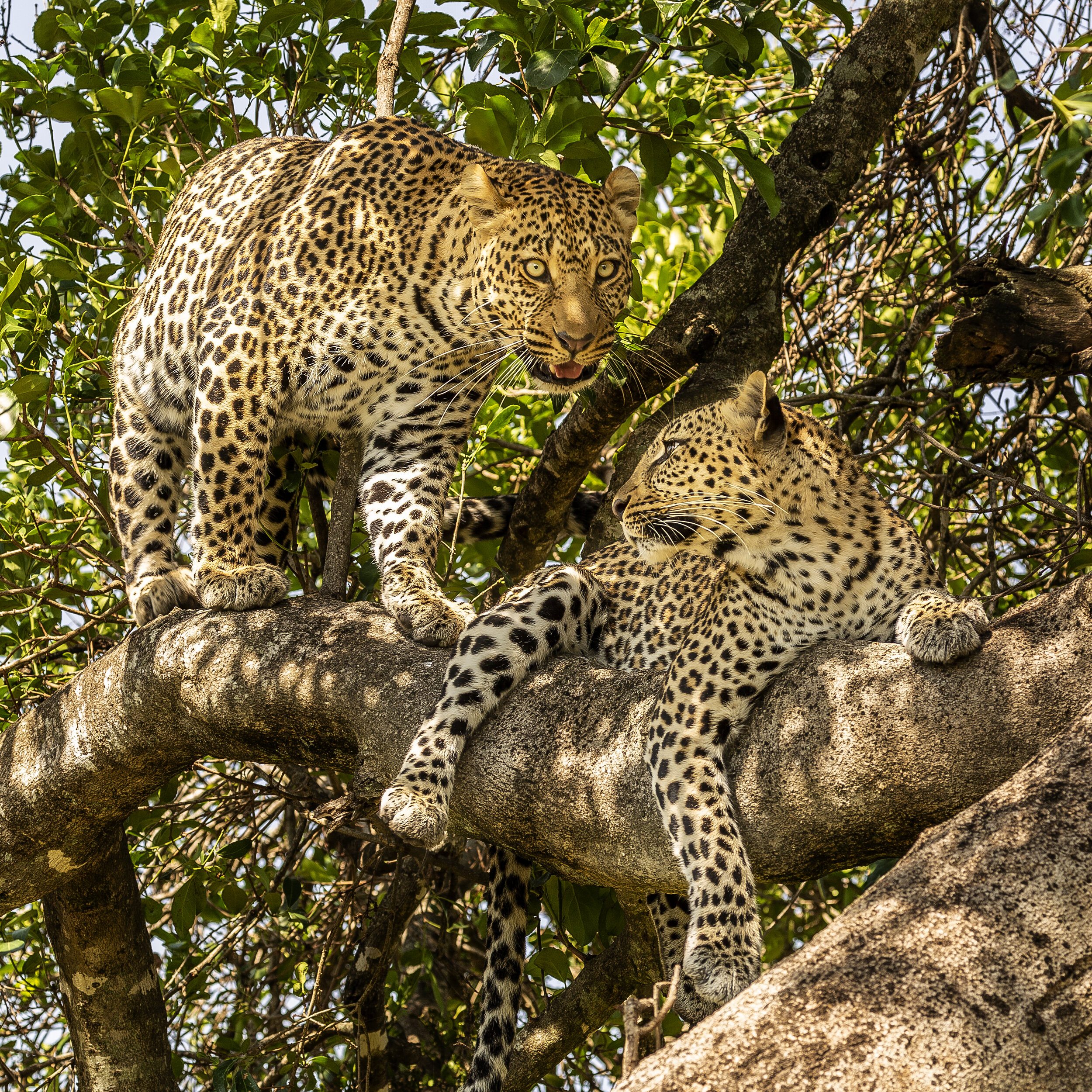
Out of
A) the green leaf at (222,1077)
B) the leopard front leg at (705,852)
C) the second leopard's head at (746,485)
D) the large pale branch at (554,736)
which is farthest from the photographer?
the green leaf at (222,1077)

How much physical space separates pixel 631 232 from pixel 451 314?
0.83 m

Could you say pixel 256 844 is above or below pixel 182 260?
below

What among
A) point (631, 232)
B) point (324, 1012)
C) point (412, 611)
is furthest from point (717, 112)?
point (324, 1012)

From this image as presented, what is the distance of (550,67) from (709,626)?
1836mm

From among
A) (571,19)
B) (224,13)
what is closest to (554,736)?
(571,19)

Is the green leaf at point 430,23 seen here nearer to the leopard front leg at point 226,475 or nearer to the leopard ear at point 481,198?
the leopard ear at point 481,198

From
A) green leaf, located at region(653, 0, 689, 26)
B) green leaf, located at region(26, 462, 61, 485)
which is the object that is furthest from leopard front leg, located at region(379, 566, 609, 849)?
green leaf, located at region(26, 462, 61, 485)

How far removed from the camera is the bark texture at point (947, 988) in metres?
2.01

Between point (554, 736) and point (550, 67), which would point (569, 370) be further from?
point (554, 736)

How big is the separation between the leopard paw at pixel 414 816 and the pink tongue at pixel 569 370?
1.70m

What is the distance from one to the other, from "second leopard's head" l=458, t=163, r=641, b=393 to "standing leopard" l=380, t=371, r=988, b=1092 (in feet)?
1.95

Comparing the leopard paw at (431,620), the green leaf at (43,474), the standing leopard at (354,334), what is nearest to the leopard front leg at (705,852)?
the leopard paw at (431,620)

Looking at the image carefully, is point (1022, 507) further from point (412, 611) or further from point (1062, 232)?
point (412, 611)

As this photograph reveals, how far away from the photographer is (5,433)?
516 centimetres
